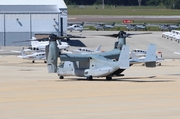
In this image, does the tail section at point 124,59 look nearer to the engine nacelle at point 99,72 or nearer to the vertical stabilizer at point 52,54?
the engine nacelle at point 99,72

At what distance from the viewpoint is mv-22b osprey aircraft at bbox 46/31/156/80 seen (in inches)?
1522

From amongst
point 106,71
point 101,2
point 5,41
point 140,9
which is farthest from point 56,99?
point 101,2

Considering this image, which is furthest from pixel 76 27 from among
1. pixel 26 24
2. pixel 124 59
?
pixel 124 59

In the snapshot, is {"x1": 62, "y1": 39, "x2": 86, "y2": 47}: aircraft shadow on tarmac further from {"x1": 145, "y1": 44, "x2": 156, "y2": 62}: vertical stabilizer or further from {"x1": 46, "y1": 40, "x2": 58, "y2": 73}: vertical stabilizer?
{"x1": 145, "y1": 44, "x2": 156, "y2": 62}: vertical stabilizer

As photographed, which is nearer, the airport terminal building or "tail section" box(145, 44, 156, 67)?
"tail section" box(145, 44, 156, 67)

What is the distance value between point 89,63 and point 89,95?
27.8ft

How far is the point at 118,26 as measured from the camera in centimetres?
11412

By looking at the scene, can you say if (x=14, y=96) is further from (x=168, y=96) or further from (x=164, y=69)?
(x=164, y=69)

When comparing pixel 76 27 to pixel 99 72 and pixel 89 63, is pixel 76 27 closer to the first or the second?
pixel 89 63

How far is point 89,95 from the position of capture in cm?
3173

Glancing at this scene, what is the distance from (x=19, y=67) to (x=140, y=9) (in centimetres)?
11126

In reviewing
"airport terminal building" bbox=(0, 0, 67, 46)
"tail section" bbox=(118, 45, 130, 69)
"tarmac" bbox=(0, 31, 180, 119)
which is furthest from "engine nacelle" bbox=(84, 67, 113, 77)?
"airport terminal building" bbox=(0, 0, 67, 46)

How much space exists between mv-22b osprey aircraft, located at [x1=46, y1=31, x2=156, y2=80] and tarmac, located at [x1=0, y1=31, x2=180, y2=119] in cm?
59

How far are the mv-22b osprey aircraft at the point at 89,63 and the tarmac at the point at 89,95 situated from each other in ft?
1.95
